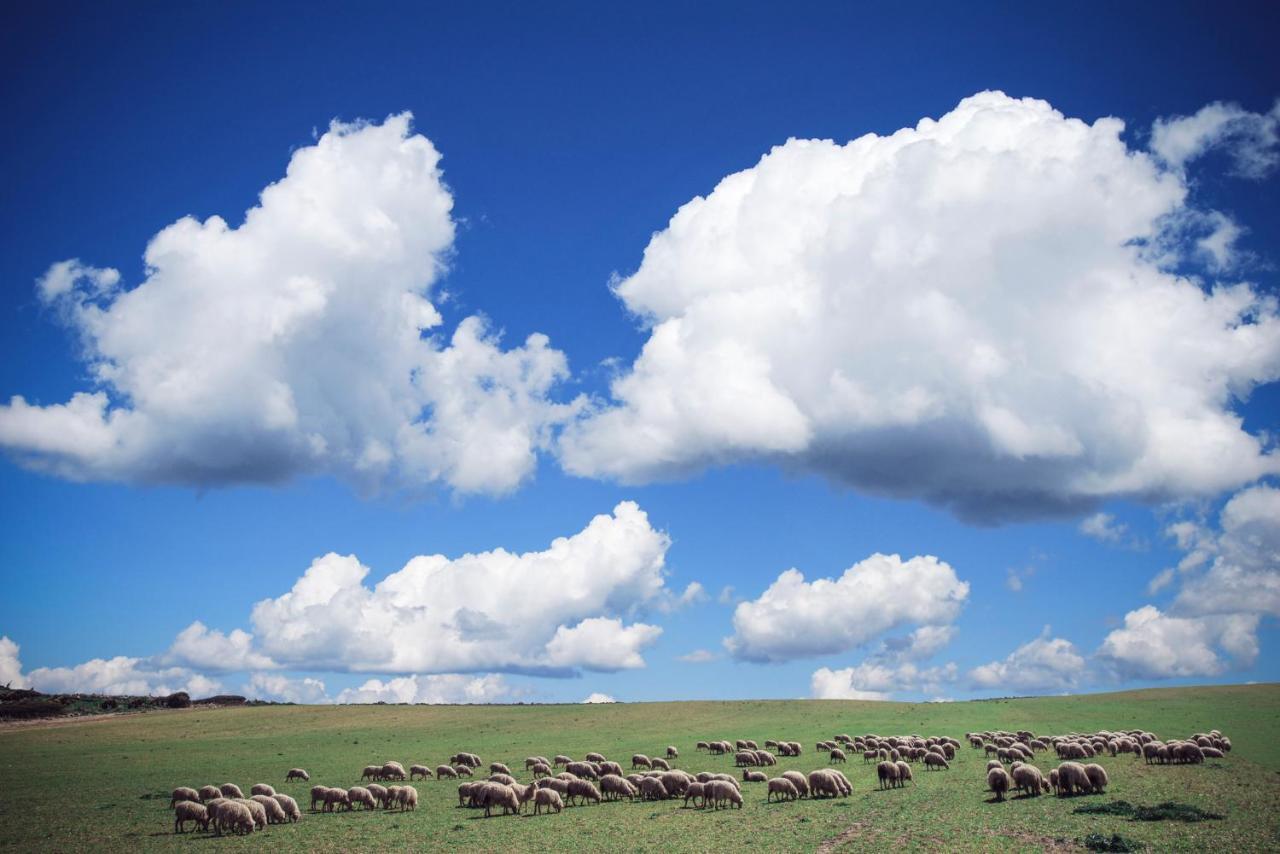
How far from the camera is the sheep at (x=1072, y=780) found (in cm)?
3531

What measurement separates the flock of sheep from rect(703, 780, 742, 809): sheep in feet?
0.15

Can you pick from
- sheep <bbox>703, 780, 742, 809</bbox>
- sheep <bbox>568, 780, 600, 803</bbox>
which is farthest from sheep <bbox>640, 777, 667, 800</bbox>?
sheep <bbox>703, 780, 742, 809</bbox>

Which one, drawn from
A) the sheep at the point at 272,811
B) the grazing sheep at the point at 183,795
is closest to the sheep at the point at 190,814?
the sheep at the point at 272,811

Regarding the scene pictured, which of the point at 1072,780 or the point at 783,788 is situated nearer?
the point at 1072,780

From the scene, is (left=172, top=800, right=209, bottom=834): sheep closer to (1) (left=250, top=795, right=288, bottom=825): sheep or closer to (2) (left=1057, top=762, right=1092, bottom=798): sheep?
(1) (left=250, top=795, right=288, bottom=825): sheep

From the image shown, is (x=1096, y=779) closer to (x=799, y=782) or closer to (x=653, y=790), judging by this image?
(x=799, y=782)

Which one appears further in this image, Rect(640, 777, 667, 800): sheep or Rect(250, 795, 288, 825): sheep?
Rect(640, 777, 667, 800): sheep

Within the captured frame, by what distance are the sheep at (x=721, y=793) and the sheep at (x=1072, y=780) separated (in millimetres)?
14180

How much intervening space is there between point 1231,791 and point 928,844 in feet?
62.3

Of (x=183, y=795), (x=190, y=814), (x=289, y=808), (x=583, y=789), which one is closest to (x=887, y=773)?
(x=583, y=789)

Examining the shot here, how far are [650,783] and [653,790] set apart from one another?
0.38 metres

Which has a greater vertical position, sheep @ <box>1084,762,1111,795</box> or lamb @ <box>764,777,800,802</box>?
sheep @ <box>1084,762,1111,795</box>

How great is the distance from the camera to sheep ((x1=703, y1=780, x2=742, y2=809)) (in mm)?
37812

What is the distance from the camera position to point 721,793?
37.9m
